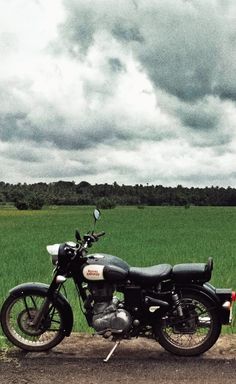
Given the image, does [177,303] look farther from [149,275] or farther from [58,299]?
[58,299]

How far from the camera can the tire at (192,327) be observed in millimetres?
6102

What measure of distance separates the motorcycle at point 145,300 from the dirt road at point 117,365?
217mm

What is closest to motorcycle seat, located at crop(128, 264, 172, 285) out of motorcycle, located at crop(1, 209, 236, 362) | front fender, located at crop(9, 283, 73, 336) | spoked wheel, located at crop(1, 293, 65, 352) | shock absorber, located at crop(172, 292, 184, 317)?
motorcycle, located at crop(1, 209, 236, 362)

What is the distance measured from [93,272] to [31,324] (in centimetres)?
97

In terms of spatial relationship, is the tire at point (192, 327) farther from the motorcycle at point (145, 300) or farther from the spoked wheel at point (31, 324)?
the spoked wheel at point (31, 324)

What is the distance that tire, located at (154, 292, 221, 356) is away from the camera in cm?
610

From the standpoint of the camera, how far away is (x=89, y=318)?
20.5 ft

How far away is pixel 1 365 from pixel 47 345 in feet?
1.96

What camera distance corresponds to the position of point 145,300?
6.11 m

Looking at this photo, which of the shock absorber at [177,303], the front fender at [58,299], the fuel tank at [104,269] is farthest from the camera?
the front fender at [58,299]

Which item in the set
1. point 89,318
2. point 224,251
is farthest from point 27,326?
point 224,251

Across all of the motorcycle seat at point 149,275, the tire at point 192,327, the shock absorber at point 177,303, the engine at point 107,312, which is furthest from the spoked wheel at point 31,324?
the shock absorber at point 177,303

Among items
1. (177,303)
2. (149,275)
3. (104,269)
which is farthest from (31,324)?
(177,303)

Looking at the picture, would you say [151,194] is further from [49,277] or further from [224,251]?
[49,277]
